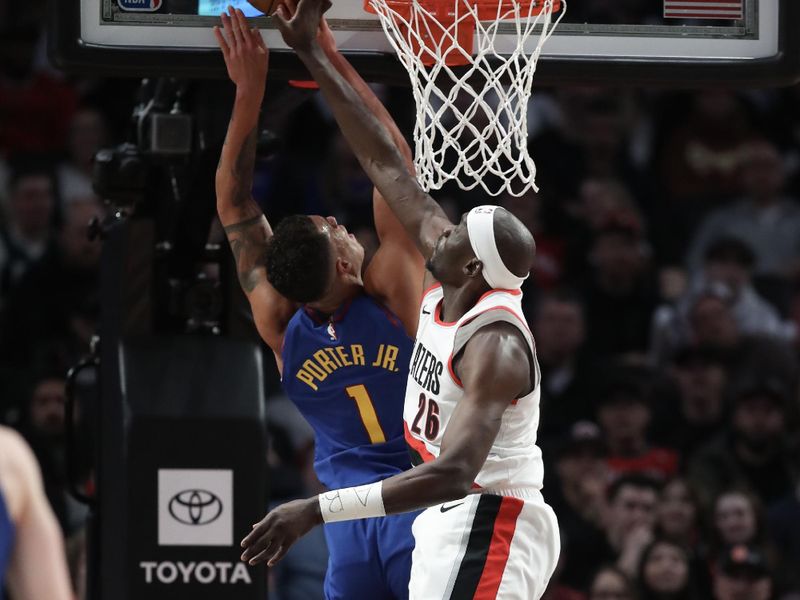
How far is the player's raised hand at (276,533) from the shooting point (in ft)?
13.4

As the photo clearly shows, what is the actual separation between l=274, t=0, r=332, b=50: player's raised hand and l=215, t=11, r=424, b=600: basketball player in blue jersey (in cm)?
12

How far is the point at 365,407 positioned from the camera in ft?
16.9

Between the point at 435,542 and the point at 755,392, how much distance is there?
14.0 feet

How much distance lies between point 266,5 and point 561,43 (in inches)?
37.5

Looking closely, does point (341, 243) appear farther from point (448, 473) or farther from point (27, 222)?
point (27, 222)

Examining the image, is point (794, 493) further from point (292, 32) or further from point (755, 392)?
point (292, 32)

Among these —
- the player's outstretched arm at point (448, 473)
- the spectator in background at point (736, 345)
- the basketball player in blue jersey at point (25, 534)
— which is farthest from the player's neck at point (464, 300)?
the spectator in background at point (736, 345)

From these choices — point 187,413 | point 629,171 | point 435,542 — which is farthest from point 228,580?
point 629,171

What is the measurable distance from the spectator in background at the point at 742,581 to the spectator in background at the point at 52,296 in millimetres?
3499

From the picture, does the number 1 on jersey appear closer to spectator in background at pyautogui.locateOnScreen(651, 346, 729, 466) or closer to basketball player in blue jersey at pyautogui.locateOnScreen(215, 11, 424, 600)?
basketball player in blue jersey at pyautogui.locateOnScreen(215, 11, 424, 600)

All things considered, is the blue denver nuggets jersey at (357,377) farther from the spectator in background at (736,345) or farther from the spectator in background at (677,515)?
the spectator in background at (736,345)

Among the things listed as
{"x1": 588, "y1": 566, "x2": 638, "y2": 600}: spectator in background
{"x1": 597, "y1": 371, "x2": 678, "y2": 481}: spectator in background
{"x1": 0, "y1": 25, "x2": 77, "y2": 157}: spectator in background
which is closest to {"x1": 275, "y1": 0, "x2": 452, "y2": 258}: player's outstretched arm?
{"x1": 588, "y1": 566, "x2": 638, "y2": 600}: spectator in background

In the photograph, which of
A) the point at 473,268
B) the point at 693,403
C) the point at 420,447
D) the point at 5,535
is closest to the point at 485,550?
the point at 420,447

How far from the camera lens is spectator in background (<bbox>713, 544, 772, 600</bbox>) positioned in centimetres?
762
